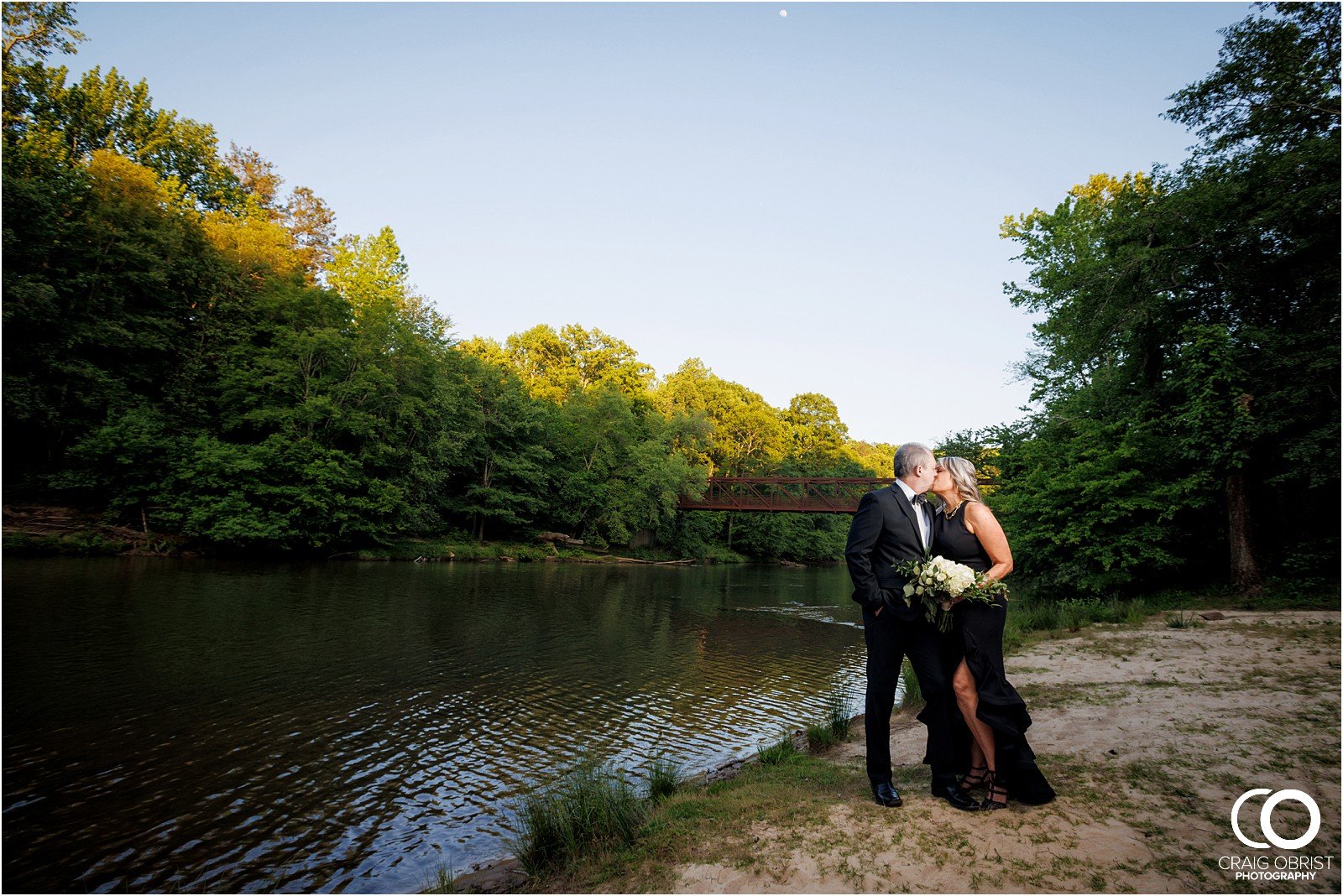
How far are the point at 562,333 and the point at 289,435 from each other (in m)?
32.6

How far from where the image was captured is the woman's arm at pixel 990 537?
436 cm

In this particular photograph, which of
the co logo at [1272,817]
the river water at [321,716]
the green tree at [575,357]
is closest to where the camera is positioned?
the co logo at [1272,817]

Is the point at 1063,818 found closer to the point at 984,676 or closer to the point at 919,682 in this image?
the point at 984,676

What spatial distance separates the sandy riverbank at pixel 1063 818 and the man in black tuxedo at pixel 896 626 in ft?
0.92

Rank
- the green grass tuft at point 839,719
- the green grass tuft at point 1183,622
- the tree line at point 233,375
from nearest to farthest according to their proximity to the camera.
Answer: the green grass tuft at point 839,719, the green grass tuft at point 1183,622, the tree line at point 233,375

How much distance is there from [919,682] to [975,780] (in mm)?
759

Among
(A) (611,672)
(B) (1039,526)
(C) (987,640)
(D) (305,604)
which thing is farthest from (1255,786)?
(D) (305,604)

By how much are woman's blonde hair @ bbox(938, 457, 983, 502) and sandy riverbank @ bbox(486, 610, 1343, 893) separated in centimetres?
202

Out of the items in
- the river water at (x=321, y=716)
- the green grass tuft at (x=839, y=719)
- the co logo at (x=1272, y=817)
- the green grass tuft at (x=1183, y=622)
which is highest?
the green grass tuft at (x=1183, y=622)

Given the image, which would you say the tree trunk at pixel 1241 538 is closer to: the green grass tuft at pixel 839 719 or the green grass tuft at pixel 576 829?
the green grass tuft at pixel 839 719

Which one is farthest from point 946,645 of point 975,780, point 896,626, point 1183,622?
point 1183,622

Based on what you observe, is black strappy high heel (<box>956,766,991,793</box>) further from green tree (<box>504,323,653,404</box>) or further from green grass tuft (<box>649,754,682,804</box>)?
green tree (<box>504,323,653,404</box>)

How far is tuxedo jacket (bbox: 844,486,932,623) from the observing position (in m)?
4.40

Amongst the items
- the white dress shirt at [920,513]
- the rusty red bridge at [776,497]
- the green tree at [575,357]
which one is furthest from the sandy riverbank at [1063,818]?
the green tree at [575,357]
